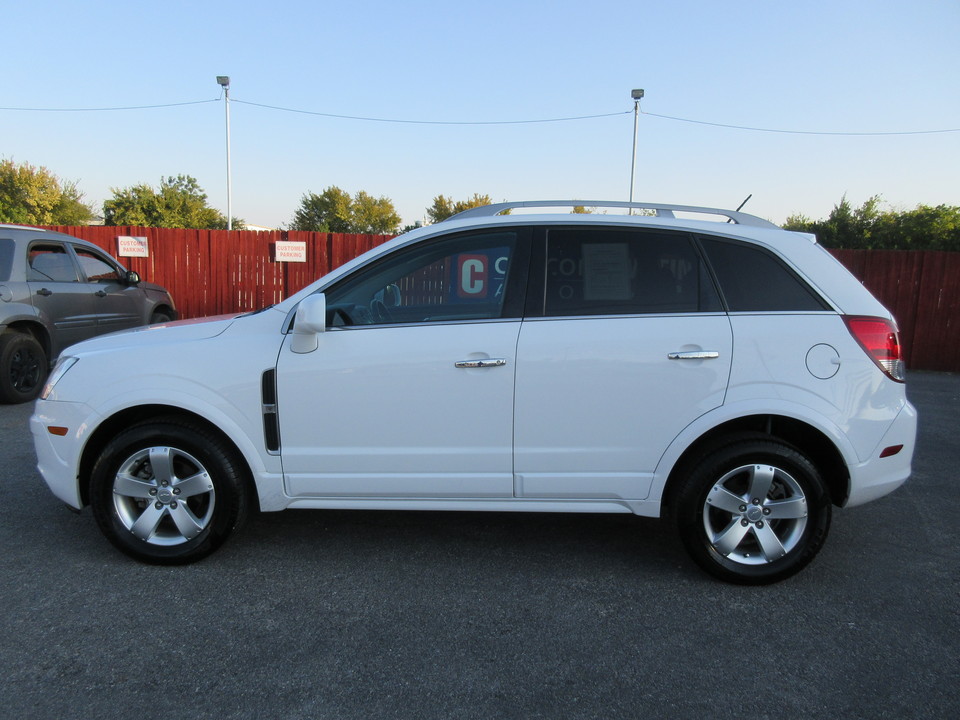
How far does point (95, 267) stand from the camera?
8.43m

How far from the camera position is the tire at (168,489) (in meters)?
3.35

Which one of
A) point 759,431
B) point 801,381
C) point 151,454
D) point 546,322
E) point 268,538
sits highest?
point 546,322

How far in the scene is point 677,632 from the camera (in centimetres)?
290

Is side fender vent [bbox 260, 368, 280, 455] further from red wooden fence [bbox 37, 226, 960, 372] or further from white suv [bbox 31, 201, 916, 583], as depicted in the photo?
red wooden fence [bbox 37, 226, 960, 372]

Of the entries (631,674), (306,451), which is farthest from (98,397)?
(631,674)

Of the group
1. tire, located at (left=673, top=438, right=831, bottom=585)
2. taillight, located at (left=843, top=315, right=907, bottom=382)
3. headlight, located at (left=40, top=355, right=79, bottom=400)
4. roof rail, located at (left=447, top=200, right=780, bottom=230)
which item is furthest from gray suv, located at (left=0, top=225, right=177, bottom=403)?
taillight, located at (left=843, top=315, right=907, bottom=382)

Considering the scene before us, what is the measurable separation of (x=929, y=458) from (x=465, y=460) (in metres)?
4.62

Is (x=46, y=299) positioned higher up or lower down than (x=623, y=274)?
lower down

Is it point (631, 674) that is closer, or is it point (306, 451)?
point (631, 674)

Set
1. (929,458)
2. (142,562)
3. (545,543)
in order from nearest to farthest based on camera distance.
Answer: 1. (142,562)
2. (545,543)
3. (929,458)

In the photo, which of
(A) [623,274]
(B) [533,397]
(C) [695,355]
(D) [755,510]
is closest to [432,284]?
(B) [533,397]

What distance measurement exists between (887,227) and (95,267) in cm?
3812

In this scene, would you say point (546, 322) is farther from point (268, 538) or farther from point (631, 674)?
point (268, 538)

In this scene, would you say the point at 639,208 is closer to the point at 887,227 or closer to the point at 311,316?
the point at 311,316
